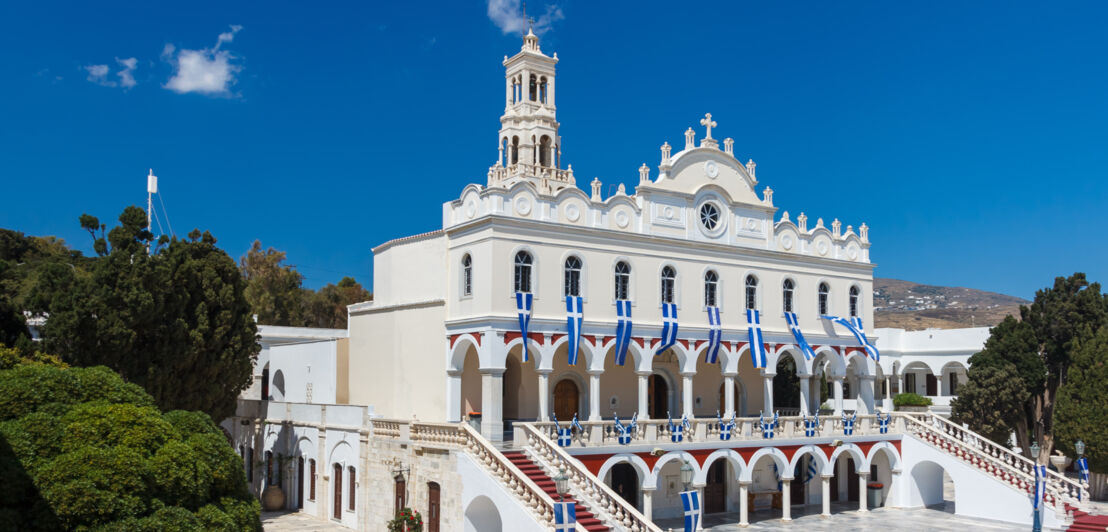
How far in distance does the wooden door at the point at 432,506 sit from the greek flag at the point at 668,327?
869cm

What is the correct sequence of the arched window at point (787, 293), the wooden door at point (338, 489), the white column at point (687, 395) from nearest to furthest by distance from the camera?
1. the white column at point (687, 395)
2. the wooden door at point (338, 489)
3. the arched window at point (787, 293)

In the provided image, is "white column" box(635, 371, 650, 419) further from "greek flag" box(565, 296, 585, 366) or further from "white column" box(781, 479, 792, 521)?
"white column" box(781, 479, 792, 521)

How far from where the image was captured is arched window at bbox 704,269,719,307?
32.7 metres

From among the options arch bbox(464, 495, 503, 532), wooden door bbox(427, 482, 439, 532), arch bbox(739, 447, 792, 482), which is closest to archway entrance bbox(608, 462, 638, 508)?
arch bbox(739, 447, 792, 482)

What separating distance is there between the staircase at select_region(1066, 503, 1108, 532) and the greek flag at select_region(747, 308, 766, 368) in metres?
10.4

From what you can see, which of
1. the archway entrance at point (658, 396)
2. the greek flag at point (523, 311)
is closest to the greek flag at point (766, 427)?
the archway entrance at point (658, 396)

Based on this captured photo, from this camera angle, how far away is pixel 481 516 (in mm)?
25109

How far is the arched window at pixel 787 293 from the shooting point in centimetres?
3481

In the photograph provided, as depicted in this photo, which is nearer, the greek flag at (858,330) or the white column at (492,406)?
the white column at (492,406)

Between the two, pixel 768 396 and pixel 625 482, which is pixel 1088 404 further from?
pixel 625 482

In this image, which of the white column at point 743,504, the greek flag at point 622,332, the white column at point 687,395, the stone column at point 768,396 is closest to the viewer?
the greek flag at point 622,332

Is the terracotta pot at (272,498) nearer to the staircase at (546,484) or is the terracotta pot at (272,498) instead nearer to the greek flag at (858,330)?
the staircase at (546,484)

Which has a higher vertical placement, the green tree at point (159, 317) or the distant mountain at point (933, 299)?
the distant mountain at point (933, 299)

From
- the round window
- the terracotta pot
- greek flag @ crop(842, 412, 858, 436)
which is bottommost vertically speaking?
the terracotta pot
